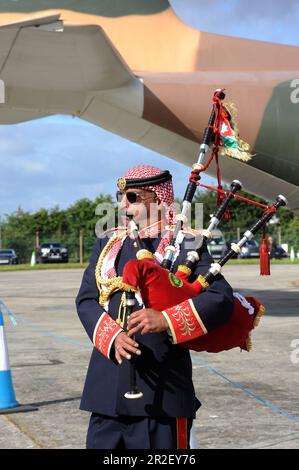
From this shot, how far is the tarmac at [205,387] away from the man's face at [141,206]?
240 centimetres

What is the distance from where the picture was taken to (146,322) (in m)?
2.97

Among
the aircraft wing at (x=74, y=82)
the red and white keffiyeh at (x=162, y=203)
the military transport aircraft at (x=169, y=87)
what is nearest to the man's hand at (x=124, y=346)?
the red and white keffiyeh at (x=162, y=203)

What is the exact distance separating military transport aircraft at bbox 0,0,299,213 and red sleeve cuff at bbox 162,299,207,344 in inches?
333

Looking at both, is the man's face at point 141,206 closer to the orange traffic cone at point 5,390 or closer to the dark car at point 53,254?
the orange traffic cone at point 5,390

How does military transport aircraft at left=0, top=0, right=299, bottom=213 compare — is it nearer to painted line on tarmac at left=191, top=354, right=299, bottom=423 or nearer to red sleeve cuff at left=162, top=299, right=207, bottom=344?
painted line on tarmac at left=191, top=354, right=299, bottom=423

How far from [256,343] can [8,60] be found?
18.7ft

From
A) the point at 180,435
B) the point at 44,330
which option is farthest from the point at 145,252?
the point at 44,330

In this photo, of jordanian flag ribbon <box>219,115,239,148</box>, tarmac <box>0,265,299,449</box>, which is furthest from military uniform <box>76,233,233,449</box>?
tarmac <box>0,265,299,449</box>

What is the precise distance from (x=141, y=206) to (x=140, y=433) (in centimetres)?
107

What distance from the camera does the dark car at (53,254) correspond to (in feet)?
152

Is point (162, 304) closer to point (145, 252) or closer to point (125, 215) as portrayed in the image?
point (145, 252)

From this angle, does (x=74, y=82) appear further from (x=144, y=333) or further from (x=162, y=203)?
(x=144, y=333)

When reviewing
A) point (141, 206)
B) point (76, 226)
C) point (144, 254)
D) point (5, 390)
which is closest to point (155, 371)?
point (144, 254)

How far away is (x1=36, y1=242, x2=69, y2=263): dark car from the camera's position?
1823 inches
